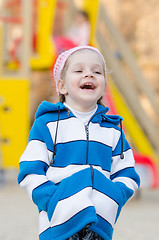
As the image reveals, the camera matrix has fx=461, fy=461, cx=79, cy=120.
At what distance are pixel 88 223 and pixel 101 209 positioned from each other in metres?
0.08

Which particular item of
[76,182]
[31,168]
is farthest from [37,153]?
[76,182]

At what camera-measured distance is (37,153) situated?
5.36 ft

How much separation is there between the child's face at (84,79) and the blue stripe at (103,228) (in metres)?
0.44

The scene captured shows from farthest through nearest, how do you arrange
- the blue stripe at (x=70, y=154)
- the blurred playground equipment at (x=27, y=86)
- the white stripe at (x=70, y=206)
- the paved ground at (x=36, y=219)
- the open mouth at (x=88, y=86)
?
the blurred playground equipment at (x=27, y=86) < the paved ground at (x=36, y=219) < the open mouth at (x=88, y=86) < the blue stripe at (x=70, y=154) < the white stripe at (x=70, y=206)

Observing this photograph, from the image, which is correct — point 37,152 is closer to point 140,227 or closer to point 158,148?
point 140,227

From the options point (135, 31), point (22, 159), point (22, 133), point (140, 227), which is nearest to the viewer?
point (22, 159)

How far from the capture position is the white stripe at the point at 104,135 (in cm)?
170

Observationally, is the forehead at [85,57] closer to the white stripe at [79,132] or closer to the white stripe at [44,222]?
the white stripe at [79,132]

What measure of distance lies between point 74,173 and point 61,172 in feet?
0.18

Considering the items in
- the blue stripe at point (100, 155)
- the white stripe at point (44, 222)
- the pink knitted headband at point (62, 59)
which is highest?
the pink knitted headband at point (62, 59)

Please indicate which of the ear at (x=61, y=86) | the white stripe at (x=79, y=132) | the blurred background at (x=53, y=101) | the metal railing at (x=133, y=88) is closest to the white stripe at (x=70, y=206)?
the white stripe at (x=79, y=132)

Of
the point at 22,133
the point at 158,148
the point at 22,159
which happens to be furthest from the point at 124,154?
the point at 158,148

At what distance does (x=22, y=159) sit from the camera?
64.9 inches

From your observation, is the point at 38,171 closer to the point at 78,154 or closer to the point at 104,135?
the point at 78,154
